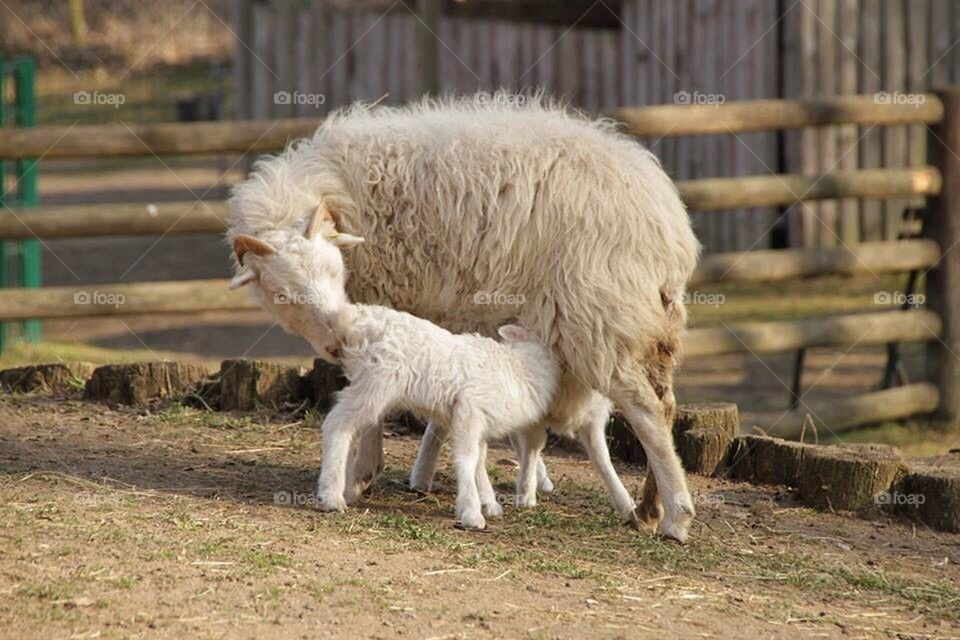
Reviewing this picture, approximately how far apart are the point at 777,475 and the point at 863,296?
6776mm

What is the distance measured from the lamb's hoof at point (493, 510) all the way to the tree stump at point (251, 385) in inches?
81.3

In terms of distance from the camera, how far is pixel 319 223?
5.56m

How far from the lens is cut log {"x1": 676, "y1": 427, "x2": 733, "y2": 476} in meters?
6.51

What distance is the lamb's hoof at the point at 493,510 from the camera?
215 inches

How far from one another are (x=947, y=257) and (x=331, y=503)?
5.65 metres

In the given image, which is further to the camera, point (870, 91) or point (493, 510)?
point (870, 91)

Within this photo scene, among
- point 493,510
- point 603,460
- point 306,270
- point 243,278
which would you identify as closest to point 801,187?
point 603,460

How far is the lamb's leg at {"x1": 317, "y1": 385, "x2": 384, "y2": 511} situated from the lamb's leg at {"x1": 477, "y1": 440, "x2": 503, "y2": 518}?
0.51 metres

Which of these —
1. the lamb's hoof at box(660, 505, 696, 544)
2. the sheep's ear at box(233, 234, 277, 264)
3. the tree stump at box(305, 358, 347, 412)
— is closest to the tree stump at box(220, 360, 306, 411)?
the tree stump at box(305, 358, 347, 412)

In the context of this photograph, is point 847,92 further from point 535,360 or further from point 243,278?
point 243,278

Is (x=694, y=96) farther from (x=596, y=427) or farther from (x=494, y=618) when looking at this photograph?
(x=494, y=618)

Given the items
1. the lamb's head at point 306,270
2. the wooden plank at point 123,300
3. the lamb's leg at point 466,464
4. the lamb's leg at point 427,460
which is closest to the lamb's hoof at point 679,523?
the lamb's leg at point 466,464

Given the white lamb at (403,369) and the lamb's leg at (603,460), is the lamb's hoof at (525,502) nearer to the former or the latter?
the white lamb at (403,369)

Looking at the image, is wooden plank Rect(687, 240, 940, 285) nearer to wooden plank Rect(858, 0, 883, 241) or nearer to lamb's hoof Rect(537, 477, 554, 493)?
lamb's hoof Rect(537, 477, 554, 493)
